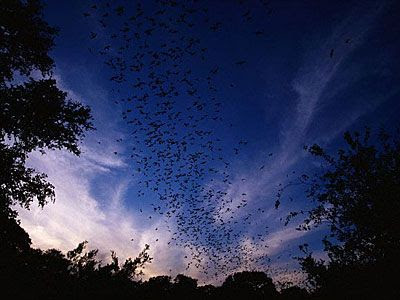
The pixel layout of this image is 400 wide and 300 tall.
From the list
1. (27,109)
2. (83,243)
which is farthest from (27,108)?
(83,243)

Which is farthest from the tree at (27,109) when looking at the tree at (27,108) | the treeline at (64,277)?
the treeline at (64,277)

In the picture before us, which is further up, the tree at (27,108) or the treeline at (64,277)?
the tree at (27,108)

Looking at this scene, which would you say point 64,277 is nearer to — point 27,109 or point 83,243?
point 83,243

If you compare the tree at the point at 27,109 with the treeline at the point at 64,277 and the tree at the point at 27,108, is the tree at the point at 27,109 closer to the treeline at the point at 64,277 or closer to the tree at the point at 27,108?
the tree at the point at 27,108

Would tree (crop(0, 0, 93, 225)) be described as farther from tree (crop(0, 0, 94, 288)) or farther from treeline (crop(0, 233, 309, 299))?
treeline (crop(0, 233, 309, 299))

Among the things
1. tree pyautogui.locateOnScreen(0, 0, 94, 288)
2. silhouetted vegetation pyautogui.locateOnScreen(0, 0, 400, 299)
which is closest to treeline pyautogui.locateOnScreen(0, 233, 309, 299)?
silhouetted vegetation pyautogui.locateOnScreen(0, 0, 400, 299)

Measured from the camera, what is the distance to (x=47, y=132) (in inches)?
550

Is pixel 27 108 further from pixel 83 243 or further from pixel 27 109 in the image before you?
pixel 83 243

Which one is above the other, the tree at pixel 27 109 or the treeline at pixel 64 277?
the tree at pixel 27 109

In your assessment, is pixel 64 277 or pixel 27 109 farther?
pixel 27 109

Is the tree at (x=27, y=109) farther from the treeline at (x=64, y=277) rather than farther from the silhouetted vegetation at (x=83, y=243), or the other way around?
the treeline at (x=64, y=277)

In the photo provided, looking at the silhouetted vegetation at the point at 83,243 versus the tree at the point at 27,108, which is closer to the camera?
the silhouetted vegetation at the point at 83,243

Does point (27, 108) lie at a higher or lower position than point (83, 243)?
higher

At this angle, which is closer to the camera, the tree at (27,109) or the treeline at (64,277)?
the treeline at (64,277)
